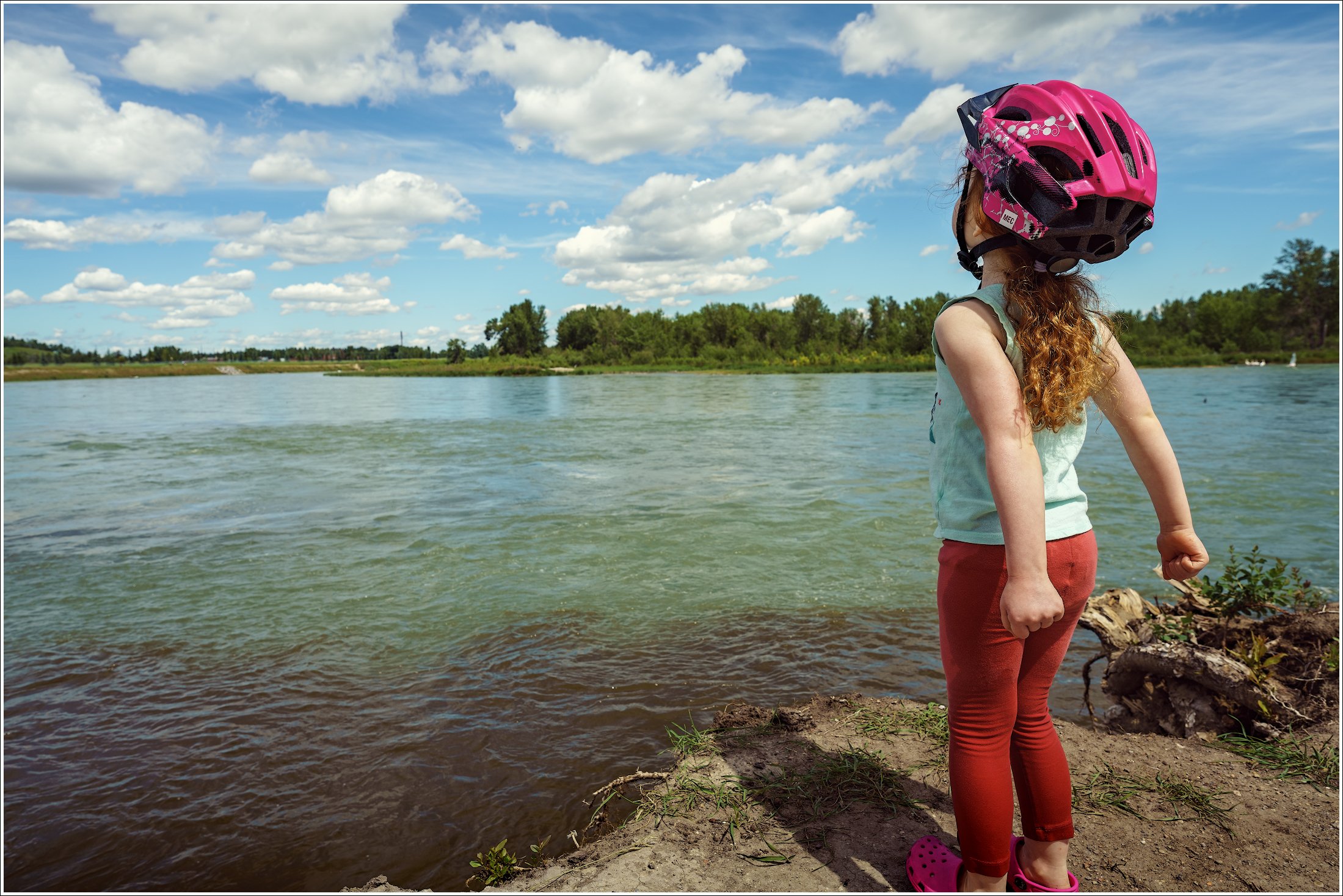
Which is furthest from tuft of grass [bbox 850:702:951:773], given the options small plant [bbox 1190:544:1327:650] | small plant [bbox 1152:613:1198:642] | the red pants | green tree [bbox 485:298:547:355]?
green tree [bbox 485:298:547:355]

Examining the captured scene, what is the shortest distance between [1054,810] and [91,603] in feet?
30.3

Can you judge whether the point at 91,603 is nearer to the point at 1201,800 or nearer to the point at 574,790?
the point at 574,790

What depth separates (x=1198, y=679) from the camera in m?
4.32

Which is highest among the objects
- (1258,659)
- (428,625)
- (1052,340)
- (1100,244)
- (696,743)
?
(1100,244)

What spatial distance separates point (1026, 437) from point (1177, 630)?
3.39 meters

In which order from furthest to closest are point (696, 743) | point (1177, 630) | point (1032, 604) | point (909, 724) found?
point (1177, 630) → point (909, 724) → point (696, 743) → point (1032, 604)

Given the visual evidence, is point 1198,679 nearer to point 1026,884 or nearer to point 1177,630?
point 1177,630

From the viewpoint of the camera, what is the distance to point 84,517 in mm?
12617

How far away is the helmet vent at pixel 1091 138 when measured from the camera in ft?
7.18

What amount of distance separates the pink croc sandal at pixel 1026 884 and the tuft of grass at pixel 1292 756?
1.67 m

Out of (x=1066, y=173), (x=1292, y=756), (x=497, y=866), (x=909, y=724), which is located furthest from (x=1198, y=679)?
(x=497, y=866)

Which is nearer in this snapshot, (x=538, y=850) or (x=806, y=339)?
(x=538, y=850)

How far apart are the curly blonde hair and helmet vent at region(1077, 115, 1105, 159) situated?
0.98 feet

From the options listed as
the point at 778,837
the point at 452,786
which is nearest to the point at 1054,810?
the point at 778,837
